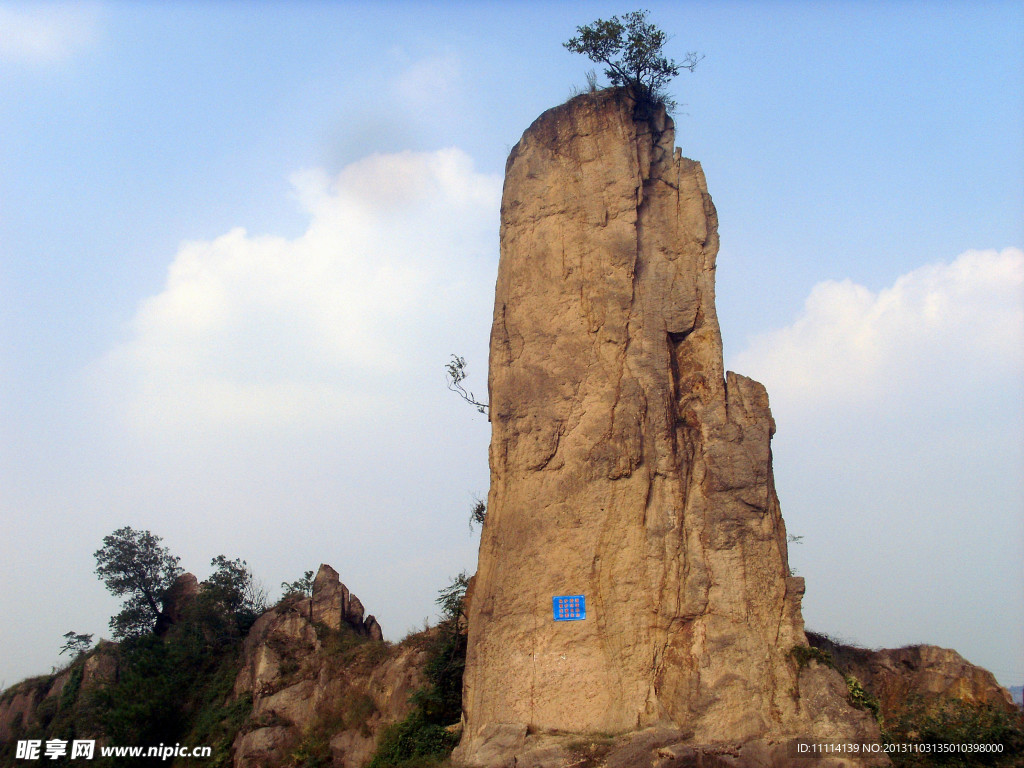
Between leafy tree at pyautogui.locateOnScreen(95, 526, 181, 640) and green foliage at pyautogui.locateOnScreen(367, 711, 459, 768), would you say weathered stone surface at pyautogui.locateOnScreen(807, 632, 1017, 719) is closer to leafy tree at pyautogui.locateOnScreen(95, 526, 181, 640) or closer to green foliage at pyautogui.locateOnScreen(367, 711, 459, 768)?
green foliage at pyautogui.locateOnScreen(367, 711, 459, 768)

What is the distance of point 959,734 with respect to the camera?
1162 centimetres

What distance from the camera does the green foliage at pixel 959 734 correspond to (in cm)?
1136

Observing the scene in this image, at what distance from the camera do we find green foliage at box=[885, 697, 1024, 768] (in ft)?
37.3

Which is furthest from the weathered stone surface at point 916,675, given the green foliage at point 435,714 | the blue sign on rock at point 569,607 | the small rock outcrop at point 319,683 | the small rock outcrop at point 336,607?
the small rock outcrop at point 336,607

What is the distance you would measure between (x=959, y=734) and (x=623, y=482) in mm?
6374

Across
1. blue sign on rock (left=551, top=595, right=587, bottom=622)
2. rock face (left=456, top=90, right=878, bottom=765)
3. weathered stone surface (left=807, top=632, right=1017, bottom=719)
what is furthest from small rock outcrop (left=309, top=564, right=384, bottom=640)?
weathered stone surface (left=807, top=632, right=1017, bottom=719)

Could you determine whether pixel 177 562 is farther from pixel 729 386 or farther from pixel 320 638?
pixel 729 386

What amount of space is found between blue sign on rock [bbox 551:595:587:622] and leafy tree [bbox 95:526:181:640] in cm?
1535

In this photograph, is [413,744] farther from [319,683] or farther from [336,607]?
[336,607]

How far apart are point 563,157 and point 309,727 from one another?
565 inches

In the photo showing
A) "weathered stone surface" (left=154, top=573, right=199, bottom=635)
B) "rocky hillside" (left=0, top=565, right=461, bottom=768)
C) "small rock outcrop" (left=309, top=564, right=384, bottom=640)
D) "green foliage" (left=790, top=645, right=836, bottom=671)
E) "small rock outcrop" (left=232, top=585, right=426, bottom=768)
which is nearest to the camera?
"green foliage" (left=790, top=645, right=836, bottom=671)

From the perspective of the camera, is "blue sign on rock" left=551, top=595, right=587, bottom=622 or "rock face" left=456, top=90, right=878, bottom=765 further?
"blue sign on rock" left=551, top=595, right=587, bottom=622

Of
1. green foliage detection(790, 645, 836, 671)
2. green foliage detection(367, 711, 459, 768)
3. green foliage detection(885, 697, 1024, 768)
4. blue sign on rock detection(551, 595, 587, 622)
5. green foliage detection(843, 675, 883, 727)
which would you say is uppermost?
blue sign on rock detection(551, 595, 587, 622)

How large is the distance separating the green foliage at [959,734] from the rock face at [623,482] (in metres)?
0.57
